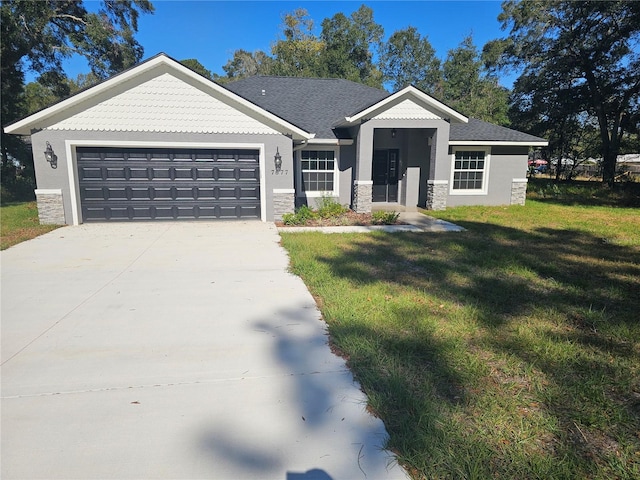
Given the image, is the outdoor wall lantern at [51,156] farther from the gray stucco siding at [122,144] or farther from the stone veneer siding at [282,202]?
the stone veneer siding at [282,202]

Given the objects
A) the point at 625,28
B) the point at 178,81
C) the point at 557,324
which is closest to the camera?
the point at 557,324

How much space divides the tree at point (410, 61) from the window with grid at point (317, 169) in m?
33.9

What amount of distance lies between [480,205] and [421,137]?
3581mm

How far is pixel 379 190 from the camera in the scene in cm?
1521

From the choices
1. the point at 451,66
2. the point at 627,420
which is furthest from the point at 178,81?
the point at 451,66

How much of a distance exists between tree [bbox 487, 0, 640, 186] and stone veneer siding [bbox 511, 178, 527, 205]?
8.66m

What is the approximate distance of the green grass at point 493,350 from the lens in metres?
2.40

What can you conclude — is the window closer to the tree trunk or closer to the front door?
the front door

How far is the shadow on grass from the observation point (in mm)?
2387

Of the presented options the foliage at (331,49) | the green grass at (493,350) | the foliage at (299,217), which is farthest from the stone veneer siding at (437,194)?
the foliage at (331,49)

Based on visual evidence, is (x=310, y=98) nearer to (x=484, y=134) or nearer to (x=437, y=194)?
(x=437, y=194)

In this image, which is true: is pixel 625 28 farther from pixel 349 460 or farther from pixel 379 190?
pixel 349 460

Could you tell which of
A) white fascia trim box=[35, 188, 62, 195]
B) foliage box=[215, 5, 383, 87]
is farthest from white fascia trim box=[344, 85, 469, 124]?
foliage box=[215, 5, 383, 87]

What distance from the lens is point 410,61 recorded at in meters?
43.9
